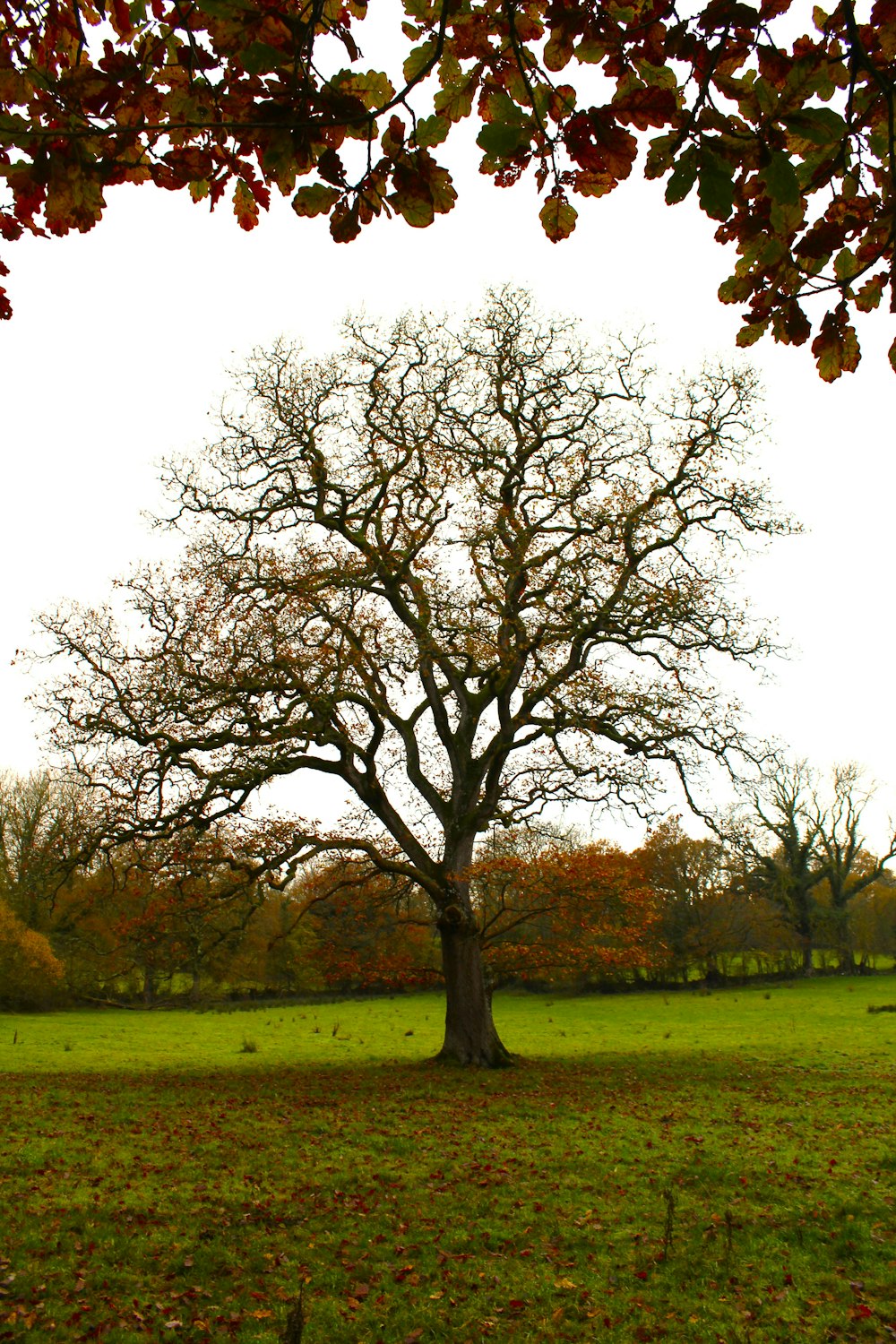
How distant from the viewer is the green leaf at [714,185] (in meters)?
2.03

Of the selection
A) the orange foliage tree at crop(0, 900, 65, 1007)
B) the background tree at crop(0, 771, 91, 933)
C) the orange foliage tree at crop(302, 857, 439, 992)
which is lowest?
the orange foliage tree at crop(0, 900, 65, 1007)

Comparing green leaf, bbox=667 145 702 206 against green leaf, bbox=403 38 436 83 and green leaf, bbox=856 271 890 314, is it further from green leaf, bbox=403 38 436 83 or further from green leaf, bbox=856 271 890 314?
green leaf, bbox=856 271 890 314

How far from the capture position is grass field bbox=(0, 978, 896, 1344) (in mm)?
5684

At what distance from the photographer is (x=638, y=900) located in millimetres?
16484

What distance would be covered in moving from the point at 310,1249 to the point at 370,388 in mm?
16383

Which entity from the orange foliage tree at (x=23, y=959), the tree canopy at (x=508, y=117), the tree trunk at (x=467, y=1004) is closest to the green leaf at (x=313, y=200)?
the tree canopy at (x=508, y=117)

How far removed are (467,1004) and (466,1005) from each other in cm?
4

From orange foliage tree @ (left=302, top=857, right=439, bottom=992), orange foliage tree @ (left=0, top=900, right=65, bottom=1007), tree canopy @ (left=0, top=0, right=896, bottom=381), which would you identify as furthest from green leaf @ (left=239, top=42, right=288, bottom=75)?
orange foliage tree @ (left=0, top=900, right=65, bottom=1007)

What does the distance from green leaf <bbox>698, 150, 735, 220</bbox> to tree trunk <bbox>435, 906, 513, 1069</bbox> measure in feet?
52.9

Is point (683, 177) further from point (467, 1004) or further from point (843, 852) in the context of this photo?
Answer: point (843, 852)

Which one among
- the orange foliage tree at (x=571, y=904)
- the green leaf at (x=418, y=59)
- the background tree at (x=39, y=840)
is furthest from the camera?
the orange foliage tree at (x=571, y=904)

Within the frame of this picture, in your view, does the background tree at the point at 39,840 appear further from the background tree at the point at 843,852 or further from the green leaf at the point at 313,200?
the background tree at the point at 843,852

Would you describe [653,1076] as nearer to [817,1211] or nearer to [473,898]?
[473,898]

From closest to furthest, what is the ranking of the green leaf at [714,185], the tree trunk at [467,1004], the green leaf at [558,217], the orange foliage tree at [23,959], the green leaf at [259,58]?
the green leaf at [259,58]
the green leaf at [714,185]
the green leaf at [558,217]
the tree trunk at [467,1004]
the orange foliage tree at [23,959]
